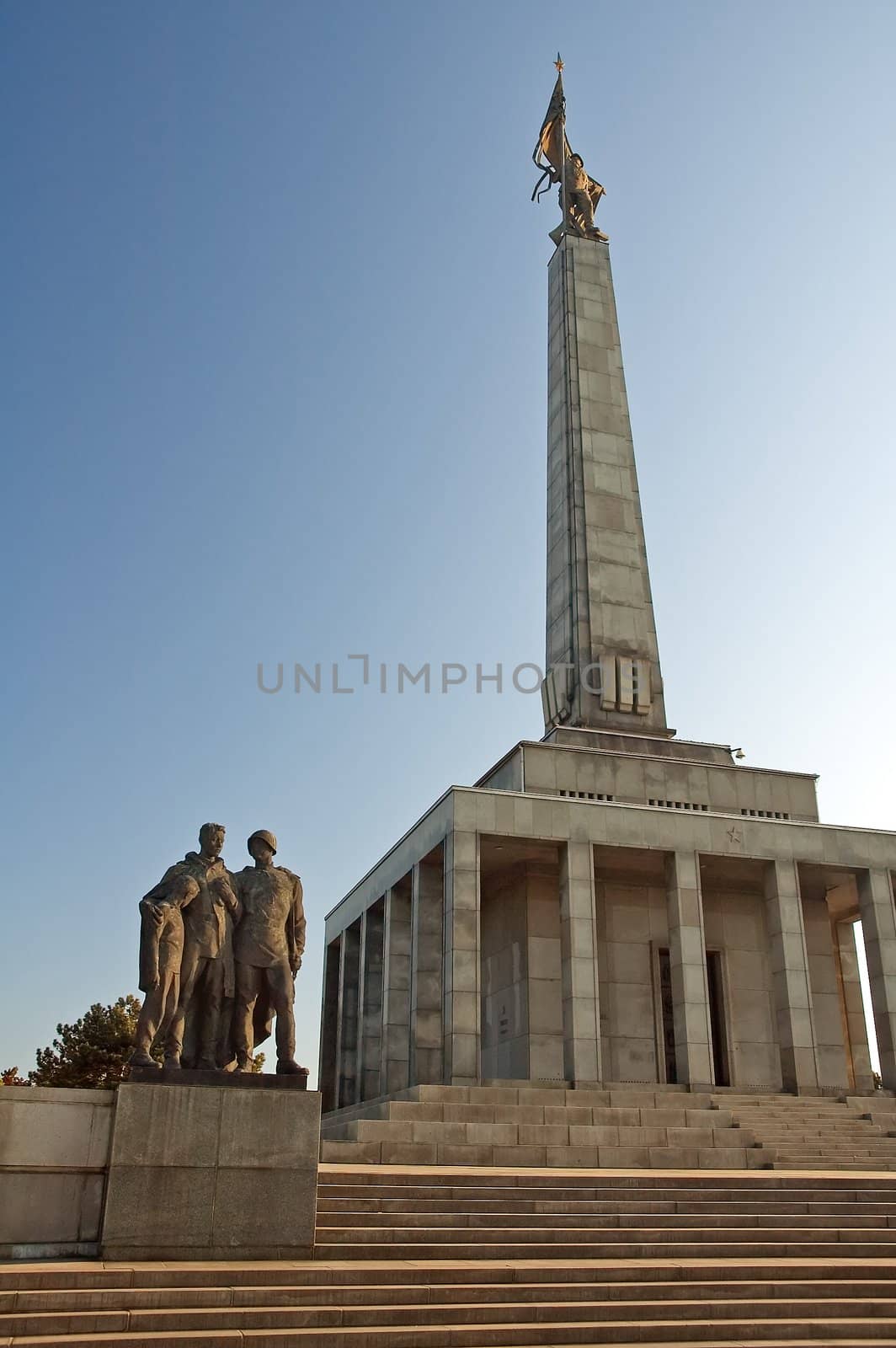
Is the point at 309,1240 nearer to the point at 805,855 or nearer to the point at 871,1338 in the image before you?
the point at 871,1338

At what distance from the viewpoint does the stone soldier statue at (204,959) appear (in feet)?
40.0

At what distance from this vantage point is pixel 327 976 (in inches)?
1385

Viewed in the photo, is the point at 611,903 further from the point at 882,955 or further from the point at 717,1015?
the point at 882,955

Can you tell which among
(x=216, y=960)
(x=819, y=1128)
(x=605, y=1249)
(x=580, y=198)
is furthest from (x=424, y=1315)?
(x=580, y=198)

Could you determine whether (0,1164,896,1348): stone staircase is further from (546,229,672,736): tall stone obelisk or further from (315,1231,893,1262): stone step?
(546,229,672,736): tall stone obelisk

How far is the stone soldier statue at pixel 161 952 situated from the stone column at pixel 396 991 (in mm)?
15405

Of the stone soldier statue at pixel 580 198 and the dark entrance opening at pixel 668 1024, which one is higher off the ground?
the stone soldier statue at pixel 580 198

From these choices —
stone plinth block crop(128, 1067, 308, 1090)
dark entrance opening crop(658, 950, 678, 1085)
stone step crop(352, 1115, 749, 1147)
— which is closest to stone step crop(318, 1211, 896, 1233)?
stone plinth block crop(128, 1067, 308, 1090)

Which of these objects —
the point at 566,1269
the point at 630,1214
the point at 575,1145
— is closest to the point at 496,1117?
the point at 575,1145

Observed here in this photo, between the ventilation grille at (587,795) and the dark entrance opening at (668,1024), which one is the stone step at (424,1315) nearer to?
the dark entrance opening at (668,1024)

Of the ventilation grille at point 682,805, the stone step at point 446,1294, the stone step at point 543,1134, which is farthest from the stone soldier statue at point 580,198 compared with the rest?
the stone step at point 446,1294

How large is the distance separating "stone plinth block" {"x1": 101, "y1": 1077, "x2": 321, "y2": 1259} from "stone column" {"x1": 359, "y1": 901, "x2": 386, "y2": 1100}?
17.1 meters

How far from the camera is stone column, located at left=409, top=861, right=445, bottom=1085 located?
2498cm

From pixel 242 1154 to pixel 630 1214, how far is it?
4.76 metres
